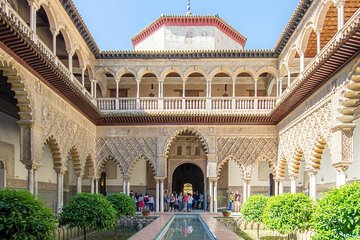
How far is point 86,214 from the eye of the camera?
11.4 m

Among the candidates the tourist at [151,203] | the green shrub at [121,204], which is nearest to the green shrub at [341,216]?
the green shrub at [121,204]

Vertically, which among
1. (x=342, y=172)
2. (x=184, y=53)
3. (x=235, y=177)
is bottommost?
(x=235, y=177)

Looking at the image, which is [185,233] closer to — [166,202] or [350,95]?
[350,95]

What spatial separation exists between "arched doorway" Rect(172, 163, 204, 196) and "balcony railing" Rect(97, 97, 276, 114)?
6.59 meters

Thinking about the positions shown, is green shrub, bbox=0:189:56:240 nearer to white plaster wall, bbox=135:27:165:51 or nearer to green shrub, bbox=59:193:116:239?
green shrub, bbox=59:193:116:239

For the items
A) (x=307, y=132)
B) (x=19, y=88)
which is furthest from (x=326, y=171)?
(x=19, y=88)

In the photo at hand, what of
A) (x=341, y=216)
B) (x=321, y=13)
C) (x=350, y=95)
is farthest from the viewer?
(x=321, y=13)

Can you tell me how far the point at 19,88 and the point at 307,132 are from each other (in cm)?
845

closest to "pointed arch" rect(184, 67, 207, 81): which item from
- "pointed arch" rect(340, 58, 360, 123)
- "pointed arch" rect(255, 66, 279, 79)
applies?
"pointed arch" rect(255, 66, 279, 79)

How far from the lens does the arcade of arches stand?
11.3 m

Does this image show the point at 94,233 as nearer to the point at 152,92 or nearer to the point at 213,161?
the point at 213,161

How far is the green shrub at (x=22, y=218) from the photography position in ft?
22.4

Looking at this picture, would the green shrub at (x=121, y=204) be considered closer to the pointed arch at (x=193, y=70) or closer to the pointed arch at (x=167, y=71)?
the pointed arch at (x=167, y=71)

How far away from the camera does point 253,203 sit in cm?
1466
